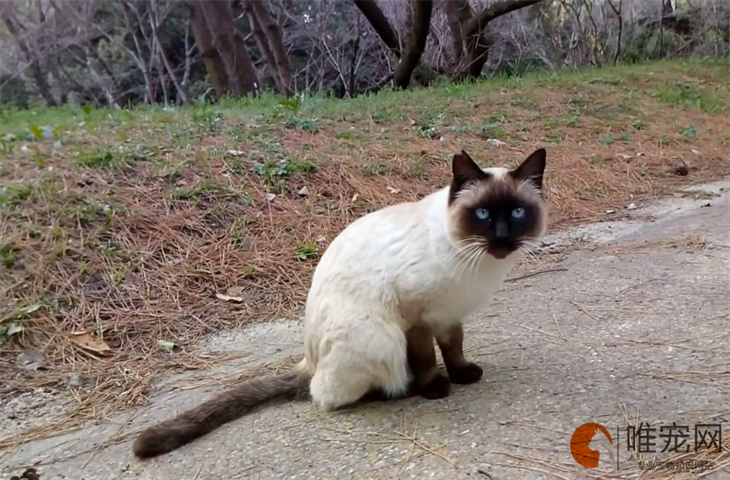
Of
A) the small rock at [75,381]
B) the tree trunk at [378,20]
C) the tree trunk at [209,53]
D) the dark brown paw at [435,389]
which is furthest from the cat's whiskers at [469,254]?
the tree trunk at [209,53]

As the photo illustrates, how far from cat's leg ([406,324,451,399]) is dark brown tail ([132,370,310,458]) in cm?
43

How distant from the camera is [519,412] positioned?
7.14 ft

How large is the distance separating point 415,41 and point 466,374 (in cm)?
986

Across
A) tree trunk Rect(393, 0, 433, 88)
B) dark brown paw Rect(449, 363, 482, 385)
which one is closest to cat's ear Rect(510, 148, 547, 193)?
dark brown paw Rect(449, 363, 482, 385)

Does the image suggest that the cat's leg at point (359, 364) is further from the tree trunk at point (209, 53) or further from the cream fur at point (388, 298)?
the tree trunk at point (209, 53)

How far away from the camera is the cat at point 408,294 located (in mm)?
2244

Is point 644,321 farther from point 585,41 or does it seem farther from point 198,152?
point 585,41

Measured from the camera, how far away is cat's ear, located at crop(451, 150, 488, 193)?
2270mm

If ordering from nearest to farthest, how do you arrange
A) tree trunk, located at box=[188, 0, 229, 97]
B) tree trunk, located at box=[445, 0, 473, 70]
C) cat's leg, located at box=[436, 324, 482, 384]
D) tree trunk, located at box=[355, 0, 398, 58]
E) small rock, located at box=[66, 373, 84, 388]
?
cat's leg, located at box=[436, 324, 482, 384], small rock, located at box=[66, 373, 84, 388], tree trunk, located at box=[355, 0, 398, 58], tree trunk, located at box=[445, 0, 473, 70], tree trunk, located at box=[188, 0, 229, 97]

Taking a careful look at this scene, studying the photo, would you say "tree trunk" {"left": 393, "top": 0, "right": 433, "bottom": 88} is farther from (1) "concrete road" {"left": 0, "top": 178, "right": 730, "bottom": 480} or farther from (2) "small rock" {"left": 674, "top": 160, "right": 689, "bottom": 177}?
(1) "concrete road" {"left": 0, "top": 178, "right": 730, "bottom": 480}

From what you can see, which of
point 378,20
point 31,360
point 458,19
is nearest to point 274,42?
point 378,20

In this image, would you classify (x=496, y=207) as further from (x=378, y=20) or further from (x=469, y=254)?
(x=378, y=20)

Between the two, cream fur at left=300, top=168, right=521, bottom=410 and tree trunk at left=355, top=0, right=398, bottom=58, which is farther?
tree trunk at left=355, top=0, right=398, bottom=58

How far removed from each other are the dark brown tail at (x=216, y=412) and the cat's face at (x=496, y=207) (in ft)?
2.89
